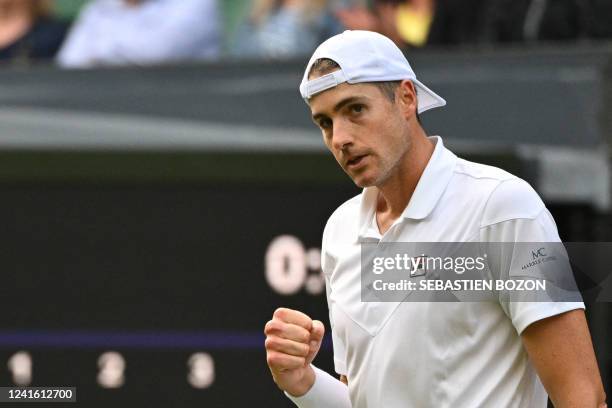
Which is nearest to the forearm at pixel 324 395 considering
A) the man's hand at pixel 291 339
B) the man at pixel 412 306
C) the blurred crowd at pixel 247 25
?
the man at pixel 412 306

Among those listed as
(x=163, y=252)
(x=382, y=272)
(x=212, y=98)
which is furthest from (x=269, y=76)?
(x=382, y=272)

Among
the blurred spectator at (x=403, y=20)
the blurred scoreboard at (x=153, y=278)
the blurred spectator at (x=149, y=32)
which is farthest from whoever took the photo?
the blurred spectator at (x=149, y=32)

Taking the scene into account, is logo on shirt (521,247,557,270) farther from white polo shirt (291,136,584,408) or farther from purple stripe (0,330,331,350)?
purple stripe (0,330,331,350)

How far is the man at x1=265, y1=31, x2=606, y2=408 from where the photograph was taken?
2.71 metres

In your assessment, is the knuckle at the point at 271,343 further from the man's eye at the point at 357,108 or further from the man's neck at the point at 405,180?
the man's eye at the point at 357,108

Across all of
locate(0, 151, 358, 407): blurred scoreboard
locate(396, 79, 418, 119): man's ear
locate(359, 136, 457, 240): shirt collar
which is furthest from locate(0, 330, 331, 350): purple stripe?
locate(396, 79, 418, 119): man's ear

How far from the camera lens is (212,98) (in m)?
6.88

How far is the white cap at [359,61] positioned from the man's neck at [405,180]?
134mm

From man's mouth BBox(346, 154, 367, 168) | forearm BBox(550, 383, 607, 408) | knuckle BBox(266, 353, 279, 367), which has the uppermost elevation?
man's mouth BBox(346, 154, 367, 168)

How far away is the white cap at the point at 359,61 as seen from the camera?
2844mm

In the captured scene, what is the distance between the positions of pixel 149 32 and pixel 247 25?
50 cm

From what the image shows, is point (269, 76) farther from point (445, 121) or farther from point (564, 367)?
point (564, 367)

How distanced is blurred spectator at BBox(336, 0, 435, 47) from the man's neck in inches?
151

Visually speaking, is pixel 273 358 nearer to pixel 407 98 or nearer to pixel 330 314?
pixel 330 314
